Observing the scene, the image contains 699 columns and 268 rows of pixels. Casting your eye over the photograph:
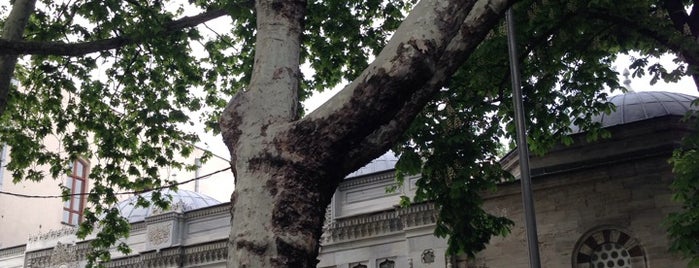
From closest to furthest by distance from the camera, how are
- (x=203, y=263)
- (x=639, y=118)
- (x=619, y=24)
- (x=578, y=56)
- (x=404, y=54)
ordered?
(x=404, y=54), (x=619, y=24), (x=578, y=56), (x=639, y=118), (x=203, y=263)

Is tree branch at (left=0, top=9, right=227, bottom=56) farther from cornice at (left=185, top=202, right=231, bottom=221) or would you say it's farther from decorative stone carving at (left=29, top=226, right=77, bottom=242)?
decorative stone carving at (left=29, top=226, right=77, bottom=242)

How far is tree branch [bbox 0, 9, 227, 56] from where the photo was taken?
36.1 ft

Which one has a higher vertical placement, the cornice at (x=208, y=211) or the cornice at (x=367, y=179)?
the cornice at (x=367, y=179)

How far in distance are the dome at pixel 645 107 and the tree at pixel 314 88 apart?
13.7ft

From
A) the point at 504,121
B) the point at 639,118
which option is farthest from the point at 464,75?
the point at 639,118

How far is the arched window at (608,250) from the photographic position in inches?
594

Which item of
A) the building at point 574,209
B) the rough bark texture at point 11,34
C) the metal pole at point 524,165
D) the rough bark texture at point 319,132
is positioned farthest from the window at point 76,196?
the rough bark texture at point 319,132

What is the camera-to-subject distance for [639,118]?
17328mm

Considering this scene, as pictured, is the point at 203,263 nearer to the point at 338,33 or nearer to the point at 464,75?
the point at 338,33

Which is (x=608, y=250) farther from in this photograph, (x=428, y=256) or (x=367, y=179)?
(x=367, y=179)

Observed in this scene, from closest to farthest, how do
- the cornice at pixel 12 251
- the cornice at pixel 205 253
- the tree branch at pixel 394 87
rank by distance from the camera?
the tree branch at pixel 394 87 → the cornice at pixel 205 253 → the cornice at pixel 12 251

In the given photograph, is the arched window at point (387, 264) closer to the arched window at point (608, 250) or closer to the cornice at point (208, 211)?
the arched window at point (608, 250)

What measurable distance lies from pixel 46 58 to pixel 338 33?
5816 millimetres

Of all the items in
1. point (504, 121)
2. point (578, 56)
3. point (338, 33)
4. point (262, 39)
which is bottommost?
point (262, 39)
